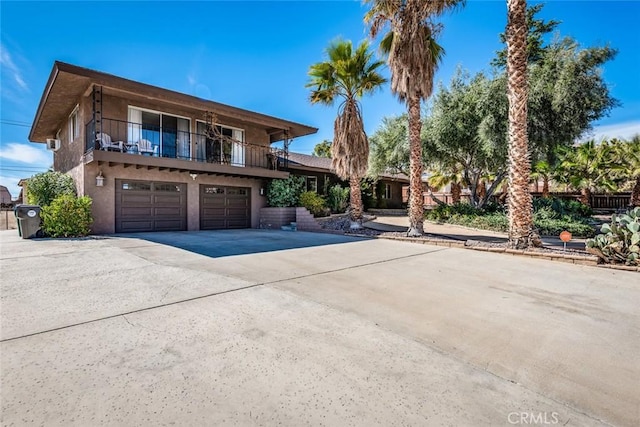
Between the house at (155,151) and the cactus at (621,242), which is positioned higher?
the house at (155,151)

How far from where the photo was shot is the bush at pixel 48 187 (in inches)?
439

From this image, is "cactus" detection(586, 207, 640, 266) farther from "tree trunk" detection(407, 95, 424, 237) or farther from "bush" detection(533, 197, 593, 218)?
"bush" detection(533, 197, 593, 218)

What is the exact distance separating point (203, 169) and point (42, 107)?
23.1 feet

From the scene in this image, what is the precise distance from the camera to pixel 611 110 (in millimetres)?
12945

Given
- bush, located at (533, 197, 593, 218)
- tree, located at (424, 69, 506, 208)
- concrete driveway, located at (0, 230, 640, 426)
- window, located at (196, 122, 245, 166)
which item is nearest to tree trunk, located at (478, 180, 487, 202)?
bush, located at (533, 197, 593, 218)

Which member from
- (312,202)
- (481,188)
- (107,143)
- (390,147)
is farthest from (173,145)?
(481,188)

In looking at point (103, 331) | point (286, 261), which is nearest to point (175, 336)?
point (103, 331)

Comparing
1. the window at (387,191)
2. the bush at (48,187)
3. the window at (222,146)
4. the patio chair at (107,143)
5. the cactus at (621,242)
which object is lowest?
the cactus at (621,242)

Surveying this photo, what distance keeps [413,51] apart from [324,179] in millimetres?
11805

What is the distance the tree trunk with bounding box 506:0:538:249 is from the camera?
8742 millimetres

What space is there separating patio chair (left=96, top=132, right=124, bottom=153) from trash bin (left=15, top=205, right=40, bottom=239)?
2804 mm

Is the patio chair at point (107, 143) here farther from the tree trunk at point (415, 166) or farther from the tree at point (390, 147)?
the tree at point (390, 147)

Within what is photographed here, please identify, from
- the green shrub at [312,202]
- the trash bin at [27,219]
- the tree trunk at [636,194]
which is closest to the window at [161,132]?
the trash bin at [27,219]

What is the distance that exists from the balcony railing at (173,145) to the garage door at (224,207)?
135 cm
